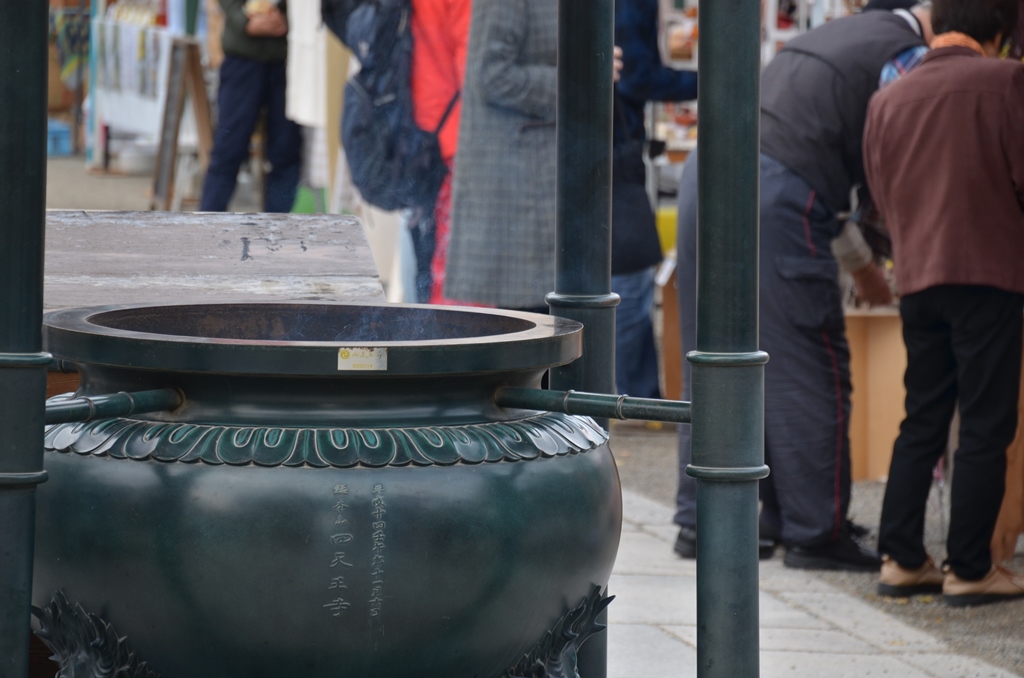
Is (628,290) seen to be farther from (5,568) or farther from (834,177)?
(5,568)

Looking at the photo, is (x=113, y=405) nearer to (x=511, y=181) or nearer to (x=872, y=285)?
(x=511, y=181)

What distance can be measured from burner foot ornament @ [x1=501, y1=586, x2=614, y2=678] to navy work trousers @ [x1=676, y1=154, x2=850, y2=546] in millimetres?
2326

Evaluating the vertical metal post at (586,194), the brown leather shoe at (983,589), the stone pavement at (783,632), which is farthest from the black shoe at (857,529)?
the vertical metal post at (586,194)

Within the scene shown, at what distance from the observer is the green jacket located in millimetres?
7598

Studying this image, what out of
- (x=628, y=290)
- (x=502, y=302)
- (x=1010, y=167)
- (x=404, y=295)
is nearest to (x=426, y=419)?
(x=1010, y=167)

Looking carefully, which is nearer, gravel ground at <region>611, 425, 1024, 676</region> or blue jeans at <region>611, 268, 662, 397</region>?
gravel ground at <region>611, 425, 1024, 676</region>

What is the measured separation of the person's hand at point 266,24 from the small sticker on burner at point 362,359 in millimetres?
6302

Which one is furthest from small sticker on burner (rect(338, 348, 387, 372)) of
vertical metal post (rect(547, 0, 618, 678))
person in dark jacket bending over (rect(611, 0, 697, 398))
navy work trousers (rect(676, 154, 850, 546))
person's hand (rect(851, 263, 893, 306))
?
person in dark jacket bending over (rect(611, 0, 697, 398))

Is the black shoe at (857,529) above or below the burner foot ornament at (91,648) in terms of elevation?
below

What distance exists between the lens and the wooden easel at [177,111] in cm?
955

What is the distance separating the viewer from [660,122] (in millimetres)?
7098

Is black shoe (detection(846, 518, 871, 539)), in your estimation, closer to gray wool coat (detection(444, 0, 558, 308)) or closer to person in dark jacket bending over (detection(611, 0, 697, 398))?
person in dark jacket bending over (detection(611, 0, 697, 398))

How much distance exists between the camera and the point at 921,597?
3.99 meters

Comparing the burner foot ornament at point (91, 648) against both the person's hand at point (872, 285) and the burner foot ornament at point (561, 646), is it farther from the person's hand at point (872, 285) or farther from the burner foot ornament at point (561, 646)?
the person's hand at point (872, 285)
